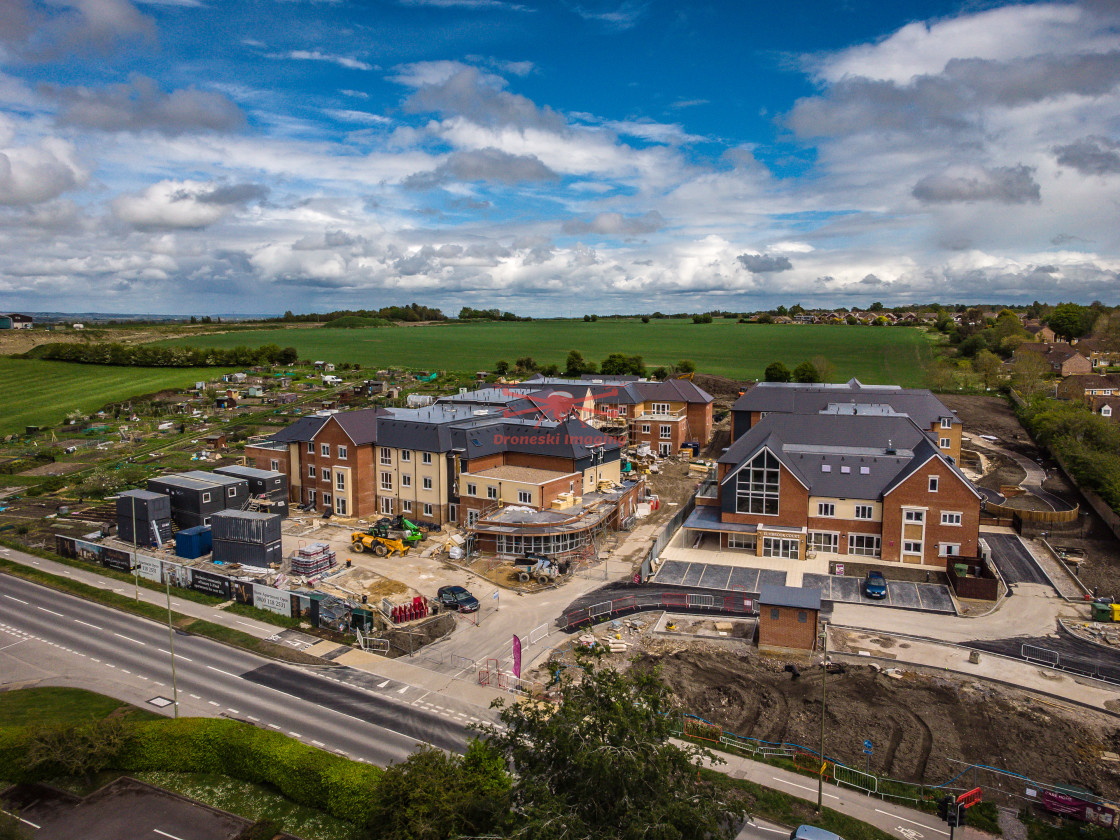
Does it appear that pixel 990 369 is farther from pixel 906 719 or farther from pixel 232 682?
pixel 232 682

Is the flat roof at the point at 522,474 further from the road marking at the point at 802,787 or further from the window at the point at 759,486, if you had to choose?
the road marking at the point at 802,787

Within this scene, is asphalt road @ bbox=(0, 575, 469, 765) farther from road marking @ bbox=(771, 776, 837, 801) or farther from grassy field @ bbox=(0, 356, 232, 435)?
grassy field @ bbox=(0, 356, 232, 435)

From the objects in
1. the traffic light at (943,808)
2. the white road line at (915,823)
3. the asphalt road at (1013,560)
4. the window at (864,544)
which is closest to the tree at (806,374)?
the asphalt road at (1013,560)

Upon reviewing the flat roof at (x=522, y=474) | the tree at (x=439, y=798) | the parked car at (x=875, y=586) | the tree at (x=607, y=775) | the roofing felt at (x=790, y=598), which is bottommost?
the parked car at (x=875, y=586)

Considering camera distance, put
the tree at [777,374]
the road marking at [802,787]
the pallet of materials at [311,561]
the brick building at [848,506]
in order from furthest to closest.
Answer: the tree at [777,374] → the brick building at [848,506] → the pallet of materials at [311,561] → the road marking at [802,787]

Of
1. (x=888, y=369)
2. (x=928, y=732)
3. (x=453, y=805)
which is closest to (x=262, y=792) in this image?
(x=453, y=805)

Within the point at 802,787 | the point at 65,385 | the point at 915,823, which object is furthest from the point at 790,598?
the point at 65,385
